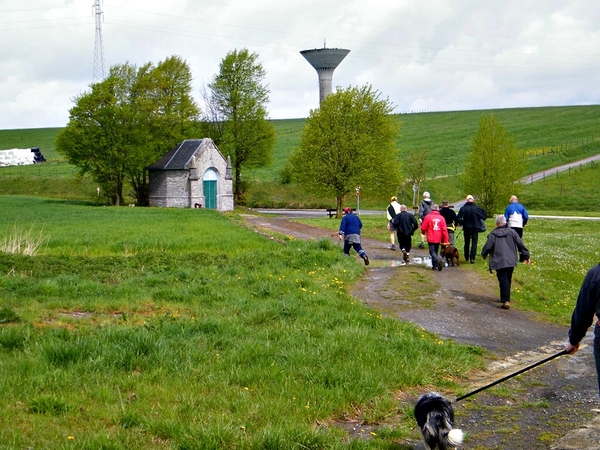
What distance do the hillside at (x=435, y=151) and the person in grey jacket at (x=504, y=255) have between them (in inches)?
1583

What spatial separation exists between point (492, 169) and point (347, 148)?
10987 millimetres

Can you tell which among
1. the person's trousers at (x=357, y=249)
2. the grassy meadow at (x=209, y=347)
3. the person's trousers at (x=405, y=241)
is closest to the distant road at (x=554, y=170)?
the grassy meadow at (x=209, y=347)

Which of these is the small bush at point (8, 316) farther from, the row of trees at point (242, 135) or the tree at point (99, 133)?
the tree at point (99, 133)

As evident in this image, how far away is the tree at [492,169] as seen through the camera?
52.9m

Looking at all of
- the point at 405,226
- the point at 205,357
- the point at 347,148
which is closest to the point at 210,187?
the point at 347,148

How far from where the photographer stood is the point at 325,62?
83812mm

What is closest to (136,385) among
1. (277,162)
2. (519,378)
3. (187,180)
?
(519,378)

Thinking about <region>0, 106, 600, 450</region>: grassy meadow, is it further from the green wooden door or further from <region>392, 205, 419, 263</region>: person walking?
the green wooden door

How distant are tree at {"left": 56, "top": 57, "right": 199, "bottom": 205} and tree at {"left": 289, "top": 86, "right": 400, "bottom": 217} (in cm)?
1658

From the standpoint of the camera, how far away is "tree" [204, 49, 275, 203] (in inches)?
2729

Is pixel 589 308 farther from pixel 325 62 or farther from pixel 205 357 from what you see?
pixel 325 62

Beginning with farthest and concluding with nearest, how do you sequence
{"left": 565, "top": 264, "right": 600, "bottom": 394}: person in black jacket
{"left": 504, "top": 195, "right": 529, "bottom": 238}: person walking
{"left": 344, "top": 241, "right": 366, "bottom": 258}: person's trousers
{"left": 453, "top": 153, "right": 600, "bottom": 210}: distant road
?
1. {"left": 453, "top": 153, "right": 600, "bottom": 210}: distant road
2. {"left": 504, "top": 195, "right": 529, "bottom": 238}: person walking
3. {"left": 344, "top": 241, "right": 366, "bottom": 258}: person's trousers
4. {"left": 565, "top": 264, "right": 600, "bottom": 394}: person in black jacket

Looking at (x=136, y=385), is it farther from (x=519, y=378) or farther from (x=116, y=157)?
(x=116, y=157)

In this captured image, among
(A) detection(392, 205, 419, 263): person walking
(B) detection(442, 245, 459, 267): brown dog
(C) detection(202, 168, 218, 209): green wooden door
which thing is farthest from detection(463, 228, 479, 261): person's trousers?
(C) detection(202, 168, 218, 209): green wooden door
